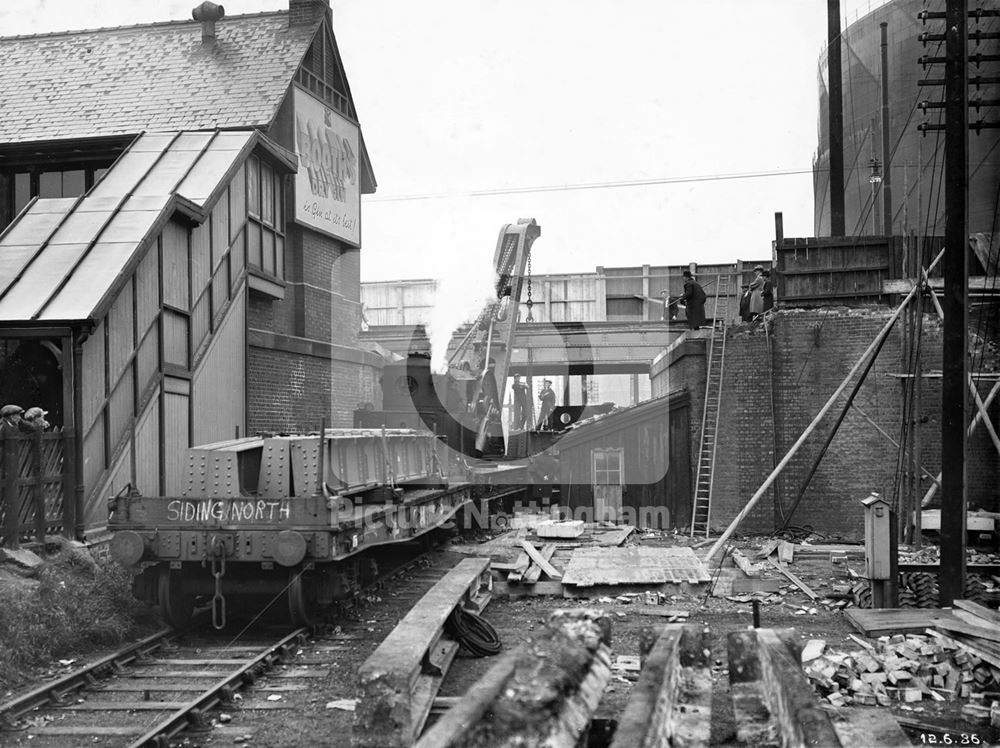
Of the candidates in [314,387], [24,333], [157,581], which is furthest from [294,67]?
[157,581]

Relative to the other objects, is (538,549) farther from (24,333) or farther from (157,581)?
(24,333)

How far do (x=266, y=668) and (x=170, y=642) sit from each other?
1591 millimetres

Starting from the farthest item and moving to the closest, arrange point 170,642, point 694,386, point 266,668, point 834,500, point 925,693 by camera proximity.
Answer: point 694,386 → point 834,500 → point 170,642 → point 266,668 → point 925,693

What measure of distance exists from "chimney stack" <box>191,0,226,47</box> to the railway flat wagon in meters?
13.0

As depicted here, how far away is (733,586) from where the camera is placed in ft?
41.6

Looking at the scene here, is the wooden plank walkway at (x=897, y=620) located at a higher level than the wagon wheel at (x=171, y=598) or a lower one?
lower

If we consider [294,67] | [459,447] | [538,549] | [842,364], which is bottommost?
[538,549]

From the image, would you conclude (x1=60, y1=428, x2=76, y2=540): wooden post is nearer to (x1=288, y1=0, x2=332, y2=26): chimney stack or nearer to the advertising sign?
the advertising sign

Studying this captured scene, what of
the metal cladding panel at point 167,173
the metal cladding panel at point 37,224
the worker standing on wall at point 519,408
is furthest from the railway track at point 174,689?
the worker standing on wall at point 519,408

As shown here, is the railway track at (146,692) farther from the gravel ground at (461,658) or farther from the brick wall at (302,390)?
the brick wall at (302,390)

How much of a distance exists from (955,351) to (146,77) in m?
16.5

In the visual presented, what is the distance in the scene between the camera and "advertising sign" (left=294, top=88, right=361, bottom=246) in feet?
67.3

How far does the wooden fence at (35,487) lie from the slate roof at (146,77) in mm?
8090

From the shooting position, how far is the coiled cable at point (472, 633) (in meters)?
9.00
